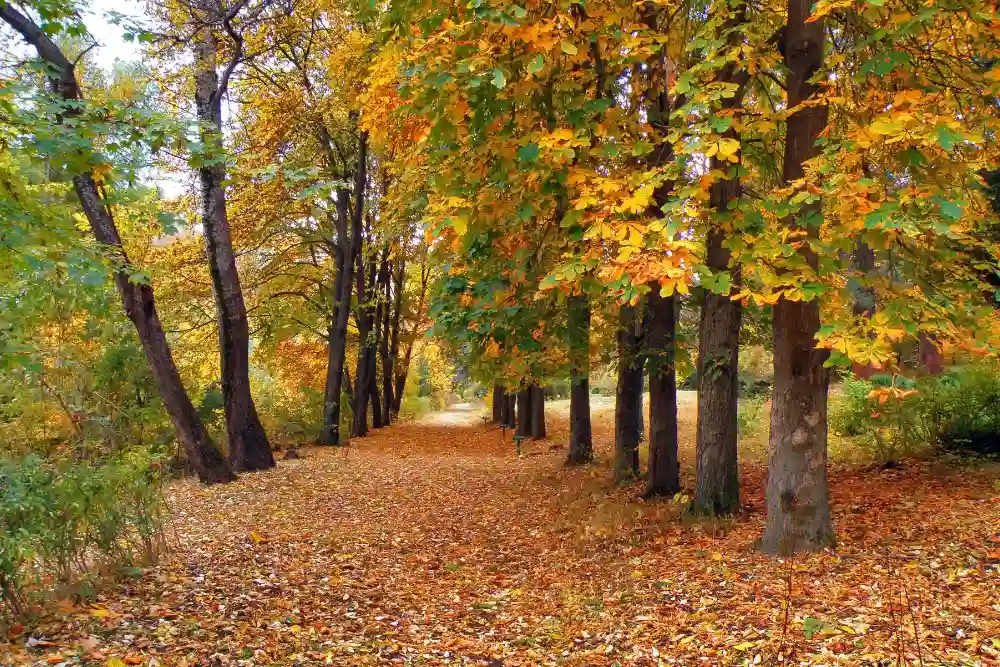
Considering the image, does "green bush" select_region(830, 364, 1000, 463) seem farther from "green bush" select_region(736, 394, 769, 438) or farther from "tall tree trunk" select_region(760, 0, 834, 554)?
"green bush" select_region(736, 394, 769, 438)

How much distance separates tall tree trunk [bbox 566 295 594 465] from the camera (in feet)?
22.9

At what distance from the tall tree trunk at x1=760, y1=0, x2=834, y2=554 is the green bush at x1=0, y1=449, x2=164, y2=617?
5141mm

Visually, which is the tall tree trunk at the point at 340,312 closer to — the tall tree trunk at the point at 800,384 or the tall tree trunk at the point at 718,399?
the tall tree trunk at the point at 718,399

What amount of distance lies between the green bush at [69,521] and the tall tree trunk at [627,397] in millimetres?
5347

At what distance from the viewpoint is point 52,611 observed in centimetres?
395

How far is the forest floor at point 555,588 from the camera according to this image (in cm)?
366

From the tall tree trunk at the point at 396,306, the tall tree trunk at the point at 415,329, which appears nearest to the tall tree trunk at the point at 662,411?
the tall tree trunk at the point at 415,329

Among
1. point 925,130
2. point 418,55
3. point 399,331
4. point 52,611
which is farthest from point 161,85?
point 399,331

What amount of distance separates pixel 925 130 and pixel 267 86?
13.1 meters

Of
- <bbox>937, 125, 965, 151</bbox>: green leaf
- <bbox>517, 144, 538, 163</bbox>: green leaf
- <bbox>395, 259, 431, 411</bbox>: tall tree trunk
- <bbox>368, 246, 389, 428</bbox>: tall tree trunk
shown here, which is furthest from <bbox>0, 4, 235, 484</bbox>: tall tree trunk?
<bbox>395, 259, 431, 411</bbox>: tall tree trunk

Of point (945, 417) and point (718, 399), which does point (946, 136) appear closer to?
point (718, 399)

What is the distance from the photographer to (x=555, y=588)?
5.46 meters

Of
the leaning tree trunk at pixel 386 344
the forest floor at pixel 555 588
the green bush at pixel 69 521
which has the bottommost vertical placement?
the forest floor at pixel 555 588

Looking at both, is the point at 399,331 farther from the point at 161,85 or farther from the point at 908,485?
the point at 908,485
